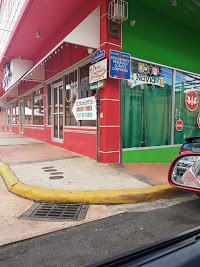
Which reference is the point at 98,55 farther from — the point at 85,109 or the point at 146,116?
the point at 146,116

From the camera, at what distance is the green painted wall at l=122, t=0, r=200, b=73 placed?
6.80 meters

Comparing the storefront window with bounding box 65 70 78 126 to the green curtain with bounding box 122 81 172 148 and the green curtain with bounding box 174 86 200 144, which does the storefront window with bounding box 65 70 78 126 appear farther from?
the green curtain with bounding box 174 86 200 144

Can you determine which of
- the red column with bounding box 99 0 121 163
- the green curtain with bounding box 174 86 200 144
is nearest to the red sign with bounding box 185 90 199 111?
the green curtain with bounding box 174 86 200 144

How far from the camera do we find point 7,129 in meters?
23.7

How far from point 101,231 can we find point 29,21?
289 inches

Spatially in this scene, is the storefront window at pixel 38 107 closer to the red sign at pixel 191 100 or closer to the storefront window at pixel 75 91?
the storefront window at pixel 75 91

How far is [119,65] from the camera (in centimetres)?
627

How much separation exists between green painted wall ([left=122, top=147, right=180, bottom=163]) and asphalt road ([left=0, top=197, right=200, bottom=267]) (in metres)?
3.04

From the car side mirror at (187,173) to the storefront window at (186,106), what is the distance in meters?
5.02

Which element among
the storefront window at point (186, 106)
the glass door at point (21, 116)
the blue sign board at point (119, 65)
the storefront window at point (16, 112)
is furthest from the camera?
the storefront window at point (16, 112)

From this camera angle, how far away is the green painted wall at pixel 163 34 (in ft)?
22.3

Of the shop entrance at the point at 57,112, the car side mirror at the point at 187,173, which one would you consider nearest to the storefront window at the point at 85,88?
the shop entrance at the point at 57,112

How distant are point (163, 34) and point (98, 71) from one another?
279 centimetres

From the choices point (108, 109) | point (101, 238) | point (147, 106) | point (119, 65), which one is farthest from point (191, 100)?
point (101, 238)
